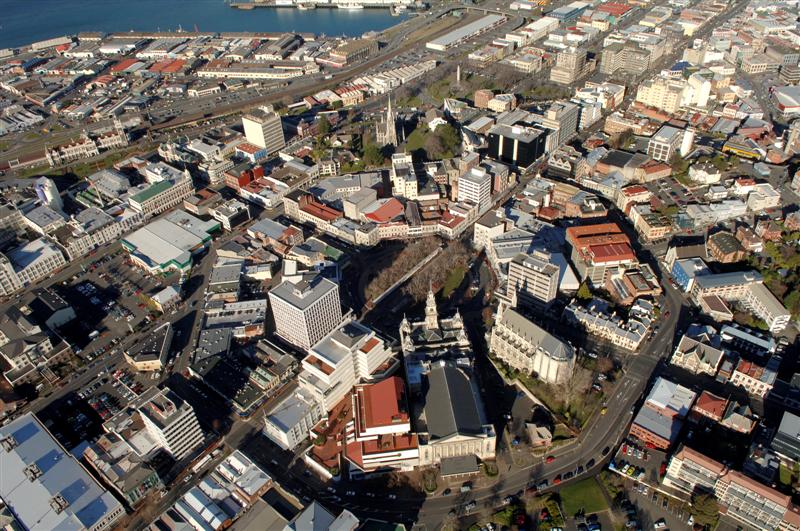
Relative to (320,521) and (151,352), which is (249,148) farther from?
(320,521)

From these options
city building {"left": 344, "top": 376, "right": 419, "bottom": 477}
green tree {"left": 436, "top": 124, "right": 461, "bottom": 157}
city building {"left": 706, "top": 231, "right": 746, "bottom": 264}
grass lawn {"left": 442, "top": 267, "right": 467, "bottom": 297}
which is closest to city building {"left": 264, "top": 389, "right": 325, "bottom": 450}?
city building {"left": 344, "top": 376, "right": 419, "bottom": 477}

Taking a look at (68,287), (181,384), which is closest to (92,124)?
(68,287)

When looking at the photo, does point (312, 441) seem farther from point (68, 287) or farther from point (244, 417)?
point (68, 287)

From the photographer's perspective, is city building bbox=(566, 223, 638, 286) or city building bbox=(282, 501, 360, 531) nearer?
city building bbox=(282, 501, 360, 531)

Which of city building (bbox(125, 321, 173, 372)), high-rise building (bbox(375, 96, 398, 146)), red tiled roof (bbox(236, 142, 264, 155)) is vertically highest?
high-rise building (bbox(375, 96, 398, 146))

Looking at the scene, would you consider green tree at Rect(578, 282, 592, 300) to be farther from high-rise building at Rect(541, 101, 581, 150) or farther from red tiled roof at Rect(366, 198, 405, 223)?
high-rise building at Rect(541, 101, 581, 150)

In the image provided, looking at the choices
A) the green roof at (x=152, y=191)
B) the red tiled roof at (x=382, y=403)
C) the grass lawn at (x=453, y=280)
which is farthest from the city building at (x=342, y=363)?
the green roof at (x=152, y=191)

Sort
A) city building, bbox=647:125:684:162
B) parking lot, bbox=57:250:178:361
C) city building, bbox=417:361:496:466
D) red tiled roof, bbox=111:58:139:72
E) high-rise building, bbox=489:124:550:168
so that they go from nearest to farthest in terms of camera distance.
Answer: city building, bbox=417:361:496:466, parking lot, bbox=57:250:178:361, city building, bbox=647:125:684:162, high-rise building, bbox=489:124:550:168, red tiled roof, bbox=111:58:139:72

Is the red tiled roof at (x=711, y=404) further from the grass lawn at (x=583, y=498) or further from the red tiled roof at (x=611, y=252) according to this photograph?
the red tiled roof at (x=611, y=252)

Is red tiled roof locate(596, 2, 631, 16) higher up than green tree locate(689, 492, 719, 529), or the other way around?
red tiled roof locate(596, 2, 631, 16)
